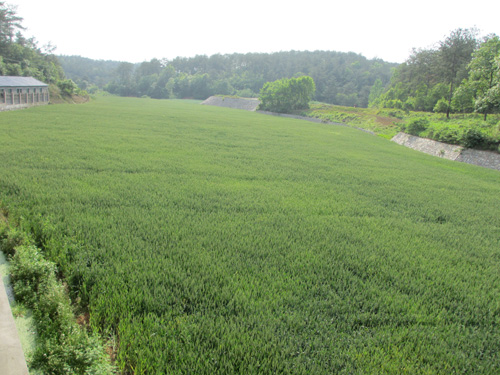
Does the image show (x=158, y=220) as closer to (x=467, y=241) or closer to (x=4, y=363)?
(x=4, y=363)

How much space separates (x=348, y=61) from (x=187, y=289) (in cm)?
14913

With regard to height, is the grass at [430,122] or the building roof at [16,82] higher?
the building roof at [16,82]

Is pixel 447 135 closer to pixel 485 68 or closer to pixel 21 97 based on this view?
pixel 485 68

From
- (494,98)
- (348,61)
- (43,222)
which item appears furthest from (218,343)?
(348,61)

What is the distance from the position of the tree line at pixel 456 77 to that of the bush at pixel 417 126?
4.40 meters

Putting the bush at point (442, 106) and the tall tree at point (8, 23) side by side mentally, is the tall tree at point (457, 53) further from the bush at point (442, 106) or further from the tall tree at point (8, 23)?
the tall tree at point (8, 23)

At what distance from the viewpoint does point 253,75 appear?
138000 millimetres

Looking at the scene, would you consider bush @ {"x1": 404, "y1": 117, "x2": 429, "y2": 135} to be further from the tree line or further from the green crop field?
the green crop field

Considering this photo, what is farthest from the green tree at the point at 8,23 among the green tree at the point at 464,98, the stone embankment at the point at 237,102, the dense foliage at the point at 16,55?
the green tree at the point at 464,98

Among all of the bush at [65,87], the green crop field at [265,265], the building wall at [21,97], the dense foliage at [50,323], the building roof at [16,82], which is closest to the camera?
the dense foliage at [50,323]

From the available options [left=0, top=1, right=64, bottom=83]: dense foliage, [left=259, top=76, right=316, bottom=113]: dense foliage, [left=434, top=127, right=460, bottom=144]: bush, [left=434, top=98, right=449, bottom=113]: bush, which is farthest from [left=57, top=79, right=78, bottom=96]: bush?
[left=434, top=98, right=449, bottom=113]: bush

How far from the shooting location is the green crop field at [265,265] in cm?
433

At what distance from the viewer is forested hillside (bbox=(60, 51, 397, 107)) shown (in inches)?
4473

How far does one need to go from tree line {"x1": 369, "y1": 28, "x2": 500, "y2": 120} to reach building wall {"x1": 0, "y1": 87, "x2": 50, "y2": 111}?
4780 centimetres
